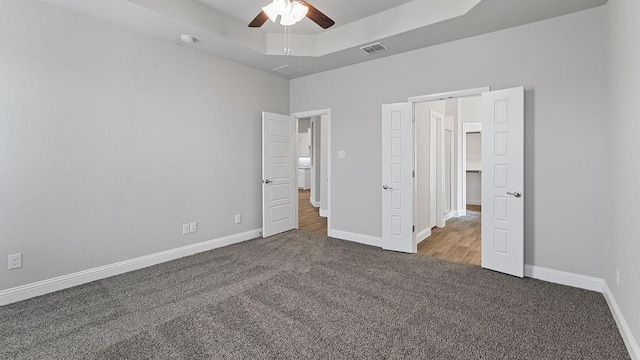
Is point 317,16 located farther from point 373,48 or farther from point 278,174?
point 278,174

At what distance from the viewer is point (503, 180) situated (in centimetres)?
317

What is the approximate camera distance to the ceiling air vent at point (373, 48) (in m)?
3.75

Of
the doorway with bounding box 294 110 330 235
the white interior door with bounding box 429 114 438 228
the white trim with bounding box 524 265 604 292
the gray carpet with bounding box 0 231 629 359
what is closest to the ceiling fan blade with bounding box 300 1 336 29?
the doorway with bounding box 294 110 330 235

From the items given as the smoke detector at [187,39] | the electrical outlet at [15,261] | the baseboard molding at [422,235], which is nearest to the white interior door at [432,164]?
the baseboard molding at [422,235]

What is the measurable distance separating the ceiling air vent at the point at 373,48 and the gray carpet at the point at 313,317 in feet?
9.24

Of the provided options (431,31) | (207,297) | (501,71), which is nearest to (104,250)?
(207,297)

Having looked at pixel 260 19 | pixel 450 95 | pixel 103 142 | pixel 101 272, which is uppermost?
pixel 260 19

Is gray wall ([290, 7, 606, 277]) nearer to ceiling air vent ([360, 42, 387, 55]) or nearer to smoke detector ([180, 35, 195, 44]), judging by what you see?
ceiling air vent ([360, 42, 387, 55])

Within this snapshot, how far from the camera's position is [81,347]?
6.42 feet

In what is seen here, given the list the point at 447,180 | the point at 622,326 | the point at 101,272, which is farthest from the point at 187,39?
the point at 447,180

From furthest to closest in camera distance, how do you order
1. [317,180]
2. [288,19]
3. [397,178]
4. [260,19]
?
1. [317,180]
2. [397,178]
3. [260,19]
4. [288,19]

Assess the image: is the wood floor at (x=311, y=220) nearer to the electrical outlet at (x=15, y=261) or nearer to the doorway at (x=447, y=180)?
the doorway at (x=447, y=180)

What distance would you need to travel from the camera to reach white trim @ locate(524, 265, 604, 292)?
282cm

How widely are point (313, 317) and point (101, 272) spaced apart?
246 cm
